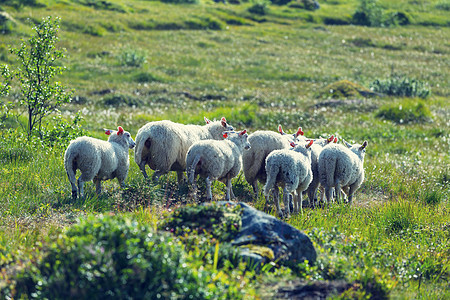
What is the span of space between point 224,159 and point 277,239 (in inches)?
131

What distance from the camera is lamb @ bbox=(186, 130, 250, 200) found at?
920 centimetres

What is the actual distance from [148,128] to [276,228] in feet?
15.2

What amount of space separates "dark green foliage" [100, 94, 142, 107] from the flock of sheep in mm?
12245

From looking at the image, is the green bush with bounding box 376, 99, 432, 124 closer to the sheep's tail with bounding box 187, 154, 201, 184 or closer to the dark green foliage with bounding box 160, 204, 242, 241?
the sheep's tail with bounding box 187, 154, 201, 184

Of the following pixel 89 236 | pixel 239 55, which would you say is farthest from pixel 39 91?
pixel 239 55

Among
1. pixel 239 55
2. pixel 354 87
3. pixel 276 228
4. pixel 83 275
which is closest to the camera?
pixel 83 275

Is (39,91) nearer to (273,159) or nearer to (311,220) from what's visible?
(273,159)

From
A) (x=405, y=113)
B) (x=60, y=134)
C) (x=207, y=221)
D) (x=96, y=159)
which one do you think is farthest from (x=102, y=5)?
(x=207, y=221)

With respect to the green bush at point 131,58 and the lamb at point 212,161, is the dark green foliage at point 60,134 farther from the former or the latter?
the green bush at point 131,58

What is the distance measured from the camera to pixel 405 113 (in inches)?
894

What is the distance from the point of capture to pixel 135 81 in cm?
2928

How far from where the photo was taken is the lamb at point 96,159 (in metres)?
8.72

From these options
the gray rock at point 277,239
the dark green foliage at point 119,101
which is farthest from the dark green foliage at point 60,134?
the dark green foliage at point 119,101

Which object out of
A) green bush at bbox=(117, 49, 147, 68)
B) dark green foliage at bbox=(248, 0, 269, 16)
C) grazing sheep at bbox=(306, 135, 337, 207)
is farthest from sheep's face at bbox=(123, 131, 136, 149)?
dark green foliage at bbox=(248, 0, 269, 16)
